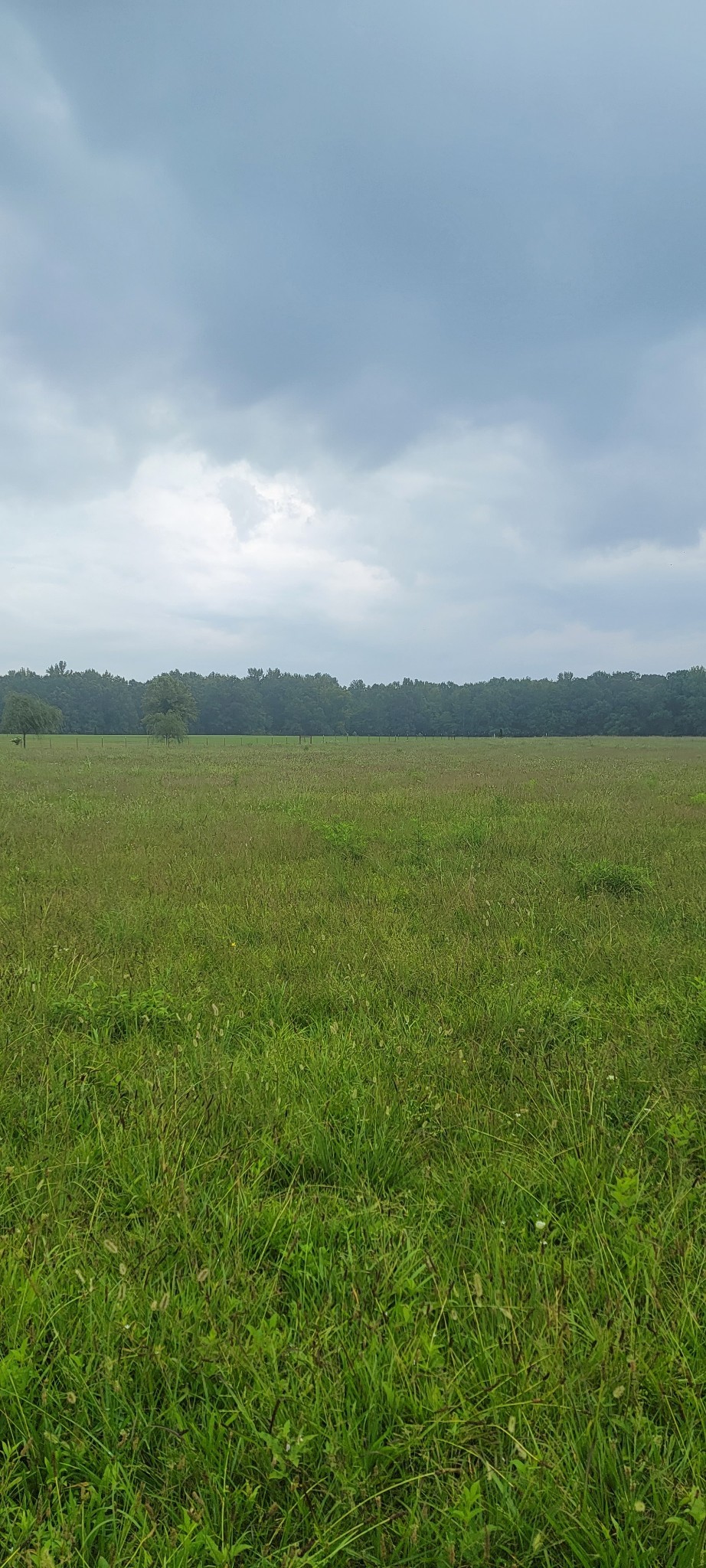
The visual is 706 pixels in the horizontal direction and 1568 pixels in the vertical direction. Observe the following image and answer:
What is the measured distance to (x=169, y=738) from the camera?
75875 mm

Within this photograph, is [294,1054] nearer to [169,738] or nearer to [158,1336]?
[158,1336]

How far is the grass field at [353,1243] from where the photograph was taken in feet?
5.25

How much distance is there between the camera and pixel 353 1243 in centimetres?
243

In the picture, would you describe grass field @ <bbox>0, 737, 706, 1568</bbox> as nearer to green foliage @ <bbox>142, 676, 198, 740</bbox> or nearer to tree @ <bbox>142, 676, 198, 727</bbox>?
green foliage @ <bbox>142, 676, 198, 740</bbox>

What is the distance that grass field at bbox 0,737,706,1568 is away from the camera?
160cm

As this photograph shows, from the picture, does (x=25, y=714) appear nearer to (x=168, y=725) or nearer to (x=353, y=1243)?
(x=168, y=725)

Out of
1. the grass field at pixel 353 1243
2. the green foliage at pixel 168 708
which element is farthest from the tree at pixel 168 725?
the grass field at pixel 353 1243

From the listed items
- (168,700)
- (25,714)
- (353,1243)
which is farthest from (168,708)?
(353,1243)

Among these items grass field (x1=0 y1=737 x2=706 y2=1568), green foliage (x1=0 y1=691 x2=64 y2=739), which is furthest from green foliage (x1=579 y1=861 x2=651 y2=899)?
green foliage (x1=0 y1=691 x2=64 y2=739)

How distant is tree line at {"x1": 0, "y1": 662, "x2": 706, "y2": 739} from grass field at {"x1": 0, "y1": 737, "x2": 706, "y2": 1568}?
383 ft

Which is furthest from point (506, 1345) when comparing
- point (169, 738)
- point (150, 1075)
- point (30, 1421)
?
point (169, 738)

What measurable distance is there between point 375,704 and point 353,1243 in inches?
5712

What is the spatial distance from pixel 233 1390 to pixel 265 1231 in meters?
0.67

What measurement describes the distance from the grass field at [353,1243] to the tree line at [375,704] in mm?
116869
